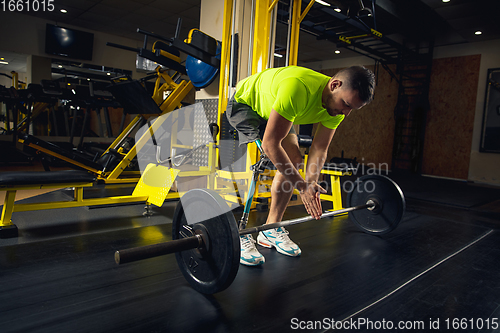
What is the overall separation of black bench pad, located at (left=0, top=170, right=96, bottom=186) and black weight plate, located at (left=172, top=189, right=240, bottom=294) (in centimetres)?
102

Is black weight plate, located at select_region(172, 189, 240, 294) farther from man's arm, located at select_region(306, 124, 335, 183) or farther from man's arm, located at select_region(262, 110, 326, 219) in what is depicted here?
man's arm, located at select_region(306, 124, 335, 183)

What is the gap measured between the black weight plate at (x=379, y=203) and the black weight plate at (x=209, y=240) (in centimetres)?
137

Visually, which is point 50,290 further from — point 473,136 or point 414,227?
point 473,136

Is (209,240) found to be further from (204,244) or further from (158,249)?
(158,249)

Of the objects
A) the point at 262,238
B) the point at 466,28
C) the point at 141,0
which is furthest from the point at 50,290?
the point at 466,28

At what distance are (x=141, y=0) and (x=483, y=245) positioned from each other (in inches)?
209

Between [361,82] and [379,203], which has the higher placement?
[361,82]

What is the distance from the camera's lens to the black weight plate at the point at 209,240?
107 cm

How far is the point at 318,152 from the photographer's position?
157 cm

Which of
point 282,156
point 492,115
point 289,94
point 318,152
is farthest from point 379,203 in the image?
point 492,115

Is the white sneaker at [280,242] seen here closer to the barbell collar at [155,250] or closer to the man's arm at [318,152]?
the man's arm at [318,152]

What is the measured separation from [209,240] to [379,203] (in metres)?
1.40

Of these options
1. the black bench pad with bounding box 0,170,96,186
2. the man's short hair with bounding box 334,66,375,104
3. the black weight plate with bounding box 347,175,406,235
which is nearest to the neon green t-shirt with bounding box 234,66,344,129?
the man's short hair with bounding box 334,66,375,104

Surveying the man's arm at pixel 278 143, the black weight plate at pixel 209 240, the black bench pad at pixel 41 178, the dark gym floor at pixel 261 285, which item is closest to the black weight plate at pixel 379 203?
the dark gym floor at pixel 261 285
